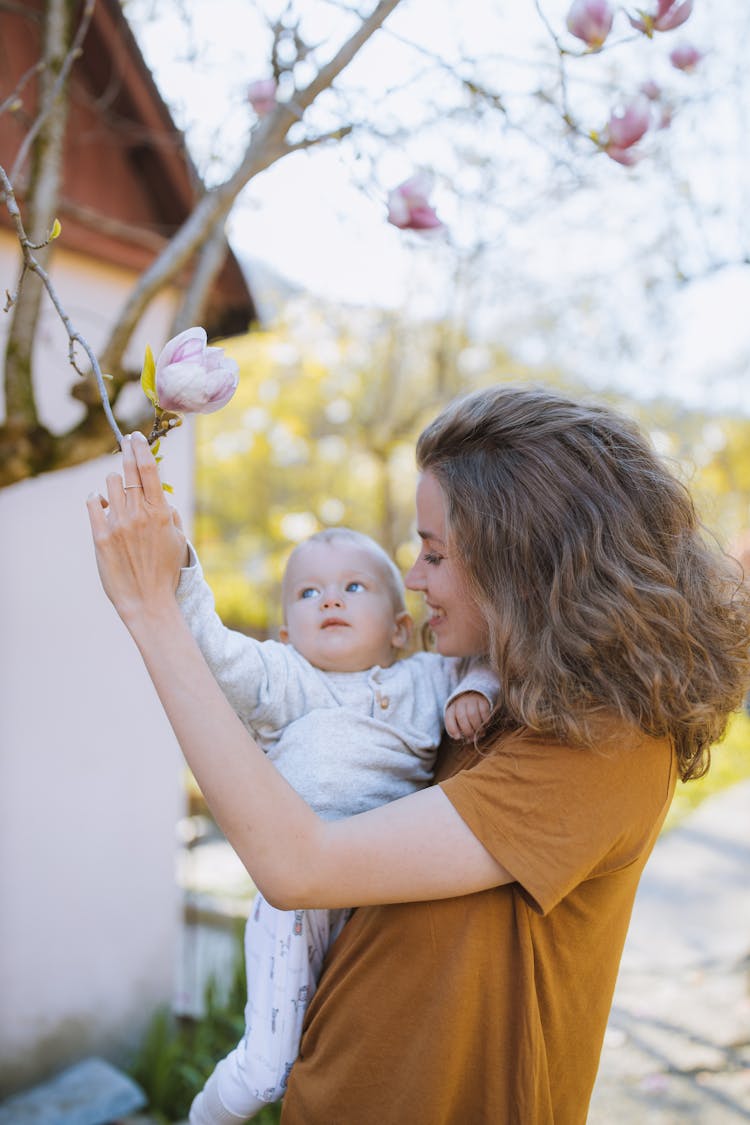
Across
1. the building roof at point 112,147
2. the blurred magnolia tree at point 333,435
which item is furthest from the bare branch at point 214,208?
the blurred magnolia tree at point 333,435

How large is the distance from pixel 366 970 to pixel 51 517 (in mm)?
2884

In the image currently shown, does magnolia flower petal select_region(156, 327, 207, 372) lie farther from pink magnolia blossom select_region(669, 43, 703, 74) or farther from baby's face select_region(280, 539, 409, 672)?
pink magnolia blossom select_region(669, 43, 703, 74)

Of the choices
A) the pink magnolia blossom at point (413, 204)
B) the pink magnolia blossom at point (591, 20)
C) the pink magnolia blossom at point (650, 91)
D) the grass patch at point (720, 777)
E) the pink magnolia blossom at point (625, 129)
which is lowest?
the grass patch at point (720, 777)

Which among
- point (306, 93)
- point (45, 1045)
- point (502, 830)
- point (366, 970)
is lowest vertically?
point (45, 1045)

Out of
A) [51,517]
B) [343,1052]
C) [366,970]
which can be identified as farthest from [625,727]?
[51,517]

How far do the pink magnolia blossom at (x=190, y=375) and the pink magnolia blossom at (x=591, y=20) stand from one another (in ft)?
3.63

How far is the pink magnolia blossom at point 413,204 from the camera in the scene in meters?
2.07

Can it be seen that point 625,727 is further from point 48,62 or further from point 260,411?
point 260,411

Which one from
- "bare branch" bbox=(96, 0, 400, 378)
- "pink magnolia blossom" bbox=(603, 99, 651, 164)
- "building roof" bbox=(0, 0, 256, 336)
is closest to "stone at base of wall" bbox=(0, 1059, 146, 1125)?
"bare branch" bbox=(96, 0, 400, 378)

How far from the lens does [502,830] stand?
136cm

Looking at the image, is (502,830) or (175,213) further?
(175,213)

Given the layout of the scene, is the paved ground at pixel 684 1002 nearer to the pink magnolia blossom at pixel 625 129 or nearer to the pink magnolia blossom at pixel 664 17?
the pink magnolia blossom at pixel 625 129

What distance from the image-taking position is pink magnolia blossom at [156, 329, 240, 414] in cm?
121

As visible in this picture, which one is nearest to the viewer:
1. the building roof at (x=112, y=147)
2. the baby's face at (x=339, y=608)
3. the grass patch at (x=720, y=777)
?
the baby's face at (x=339, y=608)
